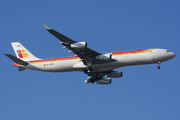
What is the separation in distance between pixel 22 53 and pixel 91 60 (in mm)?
16906

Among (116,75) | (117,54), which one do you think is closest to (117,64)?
(117,54)

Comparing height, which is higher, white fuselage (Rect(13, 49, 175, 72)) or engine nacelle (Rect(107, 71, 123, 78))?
white fuselage (Rect(13, 49, 175, 72))

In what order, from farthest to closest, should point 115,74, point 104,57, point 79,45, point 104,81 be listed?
point 104,81, point 115,74, point 104,57, point 79,45

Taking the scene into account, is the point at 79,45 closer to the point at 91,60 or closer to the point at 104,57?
the point at 104,57

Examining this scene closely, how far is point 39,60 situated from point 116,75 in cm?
1622

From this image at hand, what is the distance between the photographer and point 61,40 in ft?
153

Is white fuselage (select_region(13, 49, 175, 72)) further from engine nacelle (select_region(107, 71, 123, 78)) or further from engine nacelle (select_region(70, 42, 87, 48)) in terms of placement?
engine nacelle (select_region(70, 42, 87, 48))

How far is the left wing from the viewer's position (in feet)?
150

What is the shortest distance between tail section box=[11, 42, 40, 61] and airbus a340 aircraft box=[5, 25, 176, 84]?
43.2 inches

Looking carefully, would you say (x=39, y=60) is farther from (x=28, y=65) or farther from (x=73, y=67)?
(x=73, y=67)

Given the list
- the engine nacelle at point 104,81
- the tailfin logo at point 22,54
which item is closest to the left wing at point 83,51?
the engine nacelle at point 104,81

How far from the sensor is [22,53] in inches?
2347

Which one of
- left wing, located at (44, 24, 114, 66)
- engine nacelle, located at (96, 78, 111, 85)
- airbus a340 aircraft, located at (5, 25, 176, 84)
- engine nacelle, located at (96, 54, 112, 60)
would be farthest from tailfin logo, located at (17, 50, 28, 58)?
engine nacelle, located at (96, 54, 112, 60)

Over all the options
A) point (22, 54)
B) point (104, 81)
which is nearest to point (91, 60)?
point (104, 81)
